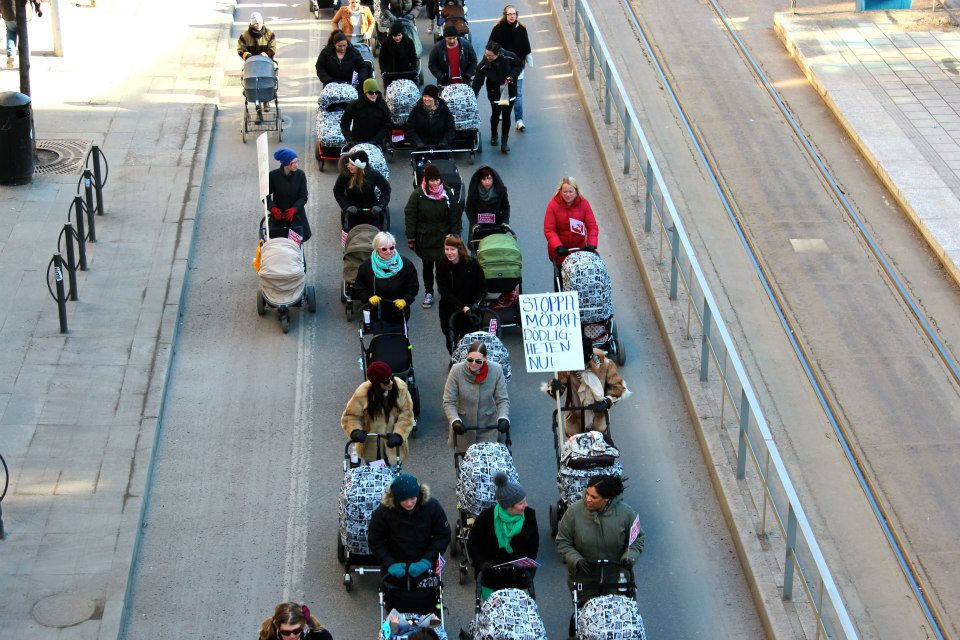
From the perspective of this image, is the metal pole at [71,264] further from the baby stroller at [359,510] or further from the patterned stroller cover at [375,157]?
the baby stroller at [359,510]

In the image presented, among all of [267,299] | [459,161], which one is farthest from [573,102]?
[267,299]

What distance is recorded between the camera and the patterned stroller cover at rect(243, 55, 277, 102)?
24.9m

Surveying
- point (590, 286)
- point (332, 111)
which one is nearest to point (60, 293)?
point (332, 111)

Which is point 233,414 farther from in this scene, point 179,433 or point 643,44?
point 643,44

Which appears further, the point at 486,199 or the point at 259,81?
the point at 259,81

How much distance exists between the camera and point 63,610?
15125 mm

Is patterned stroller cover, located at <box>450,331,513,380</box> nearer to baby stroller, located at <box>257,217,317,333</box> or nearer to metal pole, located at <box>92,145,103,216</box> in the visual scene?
baby stroller, located at <box>257,217,317,333</box>

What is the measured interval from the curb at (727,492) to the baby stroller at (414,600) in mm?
3168

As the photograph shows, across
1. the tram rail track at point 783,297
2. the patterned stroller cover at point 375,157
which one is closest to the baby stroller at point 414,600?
the tram rail track at point 783,297

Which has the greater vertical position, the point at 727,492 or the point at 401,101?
the point at 401,101

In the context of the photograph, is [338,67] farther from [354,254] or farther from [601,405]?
[601,405]

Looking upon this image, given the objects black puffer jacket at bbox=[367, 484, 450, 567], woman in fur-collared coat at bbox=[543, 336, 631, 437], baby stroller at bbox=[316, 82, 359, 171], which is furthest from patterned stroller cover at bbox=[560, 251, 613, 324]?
baby stroller at bbox=[316, 82, 359, 171]

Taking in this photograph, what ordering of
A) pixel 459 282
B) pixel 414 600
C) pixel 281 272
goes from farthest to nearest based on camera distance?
pixel 281 272, pixel 459 282, pixel 414 600

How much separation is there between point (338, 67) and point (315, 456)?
31.1 feet
